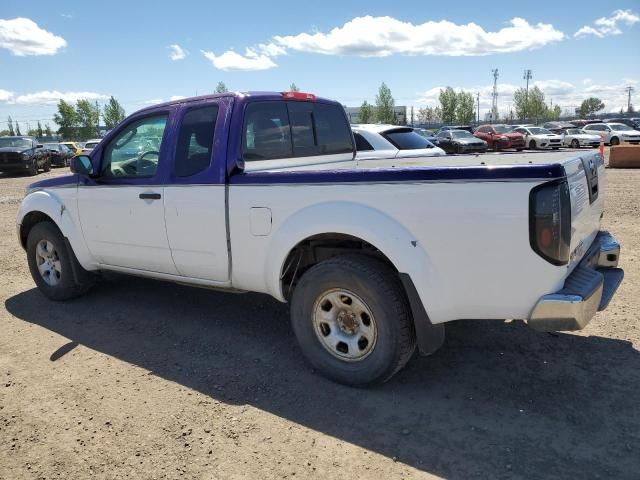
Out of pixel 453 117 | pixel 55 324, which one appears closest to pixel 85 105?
pixel 453 117

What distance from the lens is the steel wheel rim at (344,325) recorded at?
132 inches

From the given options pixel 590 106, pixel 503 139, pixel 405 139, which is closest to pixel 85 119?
pixel 503 139

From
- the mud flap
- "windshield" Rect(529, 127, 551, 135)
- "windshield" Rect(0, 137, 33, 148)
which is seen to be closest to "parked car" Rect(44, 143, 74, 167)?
"windshield" Rect(0, 137, 33, 148)

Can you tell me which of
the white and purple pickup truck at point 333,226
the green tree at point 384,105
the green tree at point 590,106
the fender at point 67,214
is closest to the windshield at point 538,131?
the white and purple pickup truck at point 333,226

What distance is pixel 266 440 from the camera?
296 cm

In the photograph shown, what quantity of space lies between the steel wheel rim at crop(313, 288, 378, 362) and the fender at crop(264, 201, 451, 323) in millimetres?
398

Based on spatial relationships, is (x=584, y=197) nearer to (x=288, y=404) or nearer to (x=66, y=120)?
(x=288, y=404)

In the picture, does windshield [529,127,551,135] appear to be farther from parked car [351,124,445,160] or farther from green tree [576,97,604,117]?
green tree [576,97,604,117]

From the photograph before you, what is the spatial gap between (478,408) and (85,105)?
3652 inches

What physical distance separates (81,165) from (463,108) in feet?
298

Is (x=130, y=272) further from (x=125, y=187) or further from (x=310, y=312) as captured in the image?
(x=310, y=312)

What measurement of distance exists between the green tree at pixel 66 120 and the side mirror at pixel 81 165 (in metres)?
87.0

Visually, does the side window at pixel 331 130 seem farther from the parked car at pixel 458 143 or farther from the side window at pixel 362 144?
the parked car at pixel 458 143

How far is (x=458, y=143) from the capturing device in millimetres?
25547
